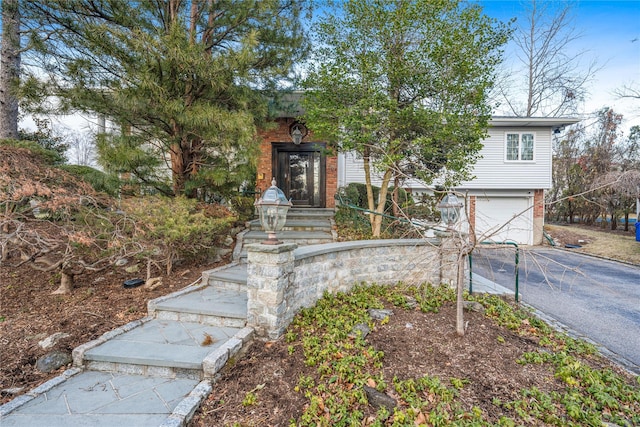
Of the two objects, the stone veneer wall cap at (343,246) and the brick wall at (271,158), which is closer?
the stone veneer wall cap at (343,246)

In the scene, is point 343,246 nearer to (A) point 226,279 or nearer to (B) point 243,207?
(A) point 226,279

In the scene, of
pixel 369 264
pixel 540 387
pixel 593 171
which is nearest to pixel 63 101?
pixel 369 264

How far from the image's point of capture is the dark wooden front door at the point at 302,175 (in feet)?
31.1

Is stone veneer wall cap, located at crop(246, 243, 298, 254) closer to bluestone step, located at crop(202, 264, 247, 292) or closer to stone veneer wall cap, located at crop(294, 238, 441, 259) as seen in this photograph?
stone veneer wall cap, located at crop(294, 238, 441, 259)

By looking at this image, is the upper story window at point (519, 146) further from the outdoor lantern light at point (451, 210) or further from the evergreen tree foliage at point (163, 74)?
the evergreen tree foliage at point (163, 74)

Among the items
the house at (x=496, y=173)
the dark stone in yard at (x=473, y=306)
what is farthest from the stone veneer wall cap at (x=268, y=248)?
the house at (x=496, y=173)

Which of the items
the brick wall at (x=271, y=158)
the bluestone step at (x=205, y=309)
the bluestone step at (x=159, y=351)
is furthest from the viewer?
the brick wall at (x=271, y=158)

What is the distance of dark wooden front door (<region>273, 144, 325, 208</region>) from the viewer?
9469 millimetres

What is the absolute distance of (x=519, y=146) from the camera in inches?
→ 477

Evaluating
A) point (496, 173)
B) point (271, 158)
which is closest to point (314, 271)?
point (271, 158)

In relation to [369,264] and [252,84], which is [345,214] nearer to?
[369,264]

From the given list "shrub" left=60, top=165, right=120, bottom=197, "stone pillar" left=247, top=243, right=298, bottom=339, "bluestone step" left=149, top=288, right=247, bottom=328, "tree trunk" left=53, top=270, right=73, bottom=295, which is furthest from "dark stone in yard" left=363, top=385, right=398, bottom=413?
"shrub" left=60, top=165, right=120, bottom=197

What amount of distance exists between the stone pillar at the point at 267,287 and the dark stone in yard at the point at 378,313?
1247 millimetres

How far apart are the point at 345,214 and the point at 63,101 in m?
5.72
